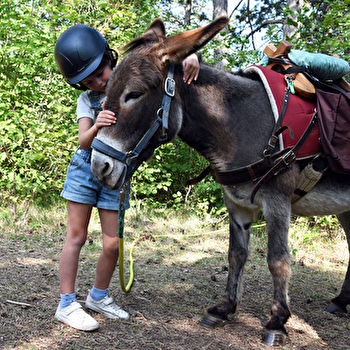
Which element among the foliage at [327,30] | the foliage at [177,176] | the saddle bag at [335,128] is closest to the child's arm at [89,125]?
the saddle bag at [335,128]

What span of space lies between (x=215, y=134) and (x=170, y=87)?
1.59 ft

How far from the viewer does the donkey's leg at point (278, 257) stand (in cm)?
234

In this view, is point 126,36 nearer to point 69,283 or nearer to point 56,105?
point 56,105

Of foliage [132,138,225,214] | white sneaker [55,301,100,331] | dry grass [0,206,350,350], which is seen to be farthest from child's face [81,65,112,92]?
foliage [132,138,225,214]

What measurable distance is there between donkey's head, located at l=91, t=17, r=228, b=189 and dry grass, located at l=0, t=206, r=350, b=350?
117cm

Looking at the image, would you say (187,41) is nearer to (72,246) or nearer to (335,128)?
(335,128)

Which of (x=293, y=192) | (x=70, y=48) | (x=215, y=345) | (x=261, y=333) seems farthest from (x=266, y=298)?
(x=70, y=48)

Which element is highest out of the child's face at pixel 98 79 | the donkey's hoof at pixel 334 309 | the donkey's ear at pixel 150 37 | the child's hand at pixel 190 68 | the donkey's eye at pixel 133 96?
the donkey's ear at pixel 150 37

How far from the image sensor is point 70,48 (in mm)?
2373

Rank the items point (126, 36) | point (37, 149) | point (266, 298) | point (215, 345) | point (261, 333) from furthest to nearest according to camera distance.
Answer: point (126, 36), point (37, 149), point (266, 298), point (261, 333), point (215, 345)

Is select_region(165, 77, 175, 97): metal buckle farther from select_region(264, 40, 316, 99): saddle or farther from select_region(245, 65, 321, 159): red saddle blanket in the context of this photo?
select_region(264, 40, 316, 99): saddle

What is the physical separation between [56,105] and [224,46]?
3155 mm

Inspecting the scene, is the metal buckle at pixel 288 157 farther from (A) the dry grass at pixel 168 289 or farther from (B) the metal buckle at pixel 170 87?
(A) the dry grass at pixel 168 289

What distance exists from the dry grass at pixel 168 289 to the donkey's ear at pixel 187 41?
6.30ft
